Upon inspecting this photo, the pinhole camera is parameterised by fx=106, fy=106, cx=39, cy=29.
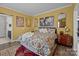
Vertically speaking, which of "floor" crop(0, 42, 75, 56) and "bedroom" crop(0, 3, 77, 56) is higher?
"bedroom" crop(0, 3, 77, 56)

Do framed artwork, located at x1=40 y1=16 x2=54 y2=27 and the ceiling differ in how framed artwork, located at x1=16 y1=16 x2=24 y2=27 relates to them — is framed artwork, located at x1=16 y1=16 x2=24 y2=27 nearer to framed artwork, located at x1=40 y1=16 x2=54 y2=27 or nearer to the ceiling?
the ceiling

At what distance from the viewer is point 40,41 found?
1507 millimetres

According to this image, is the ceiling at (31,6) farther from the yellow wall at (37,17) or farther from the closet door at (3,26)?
the closet door at (3,26)

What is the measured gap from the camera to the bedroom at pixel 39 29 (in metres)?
1.50

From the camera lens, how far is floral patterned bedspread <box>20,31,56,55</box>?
149 cm

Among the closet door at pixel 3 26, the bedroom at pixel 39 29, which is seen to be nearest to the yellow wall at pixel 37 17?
the bedroom at pixel 39 29

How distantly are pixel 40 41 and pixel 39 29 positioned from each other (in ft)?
0.62

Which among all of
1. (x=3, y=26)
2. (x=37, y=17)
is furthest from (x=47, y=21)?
(x=3, y=26)

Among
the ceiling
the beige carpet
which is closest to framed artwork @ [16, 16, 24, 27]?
the ceiling

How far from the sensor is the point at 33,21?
1.59 metres

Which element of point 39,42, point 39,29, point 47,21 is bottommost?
point 39,42

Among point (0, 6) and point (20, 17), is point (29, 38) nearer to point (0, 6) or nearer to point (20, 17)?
point (20, 17)

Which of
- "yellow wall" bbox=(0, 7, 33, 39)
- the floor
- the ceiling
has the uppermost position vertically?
the ceiling

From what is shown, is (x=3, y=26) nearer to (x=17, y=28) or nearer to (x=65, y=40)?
(x=17, y=28)
